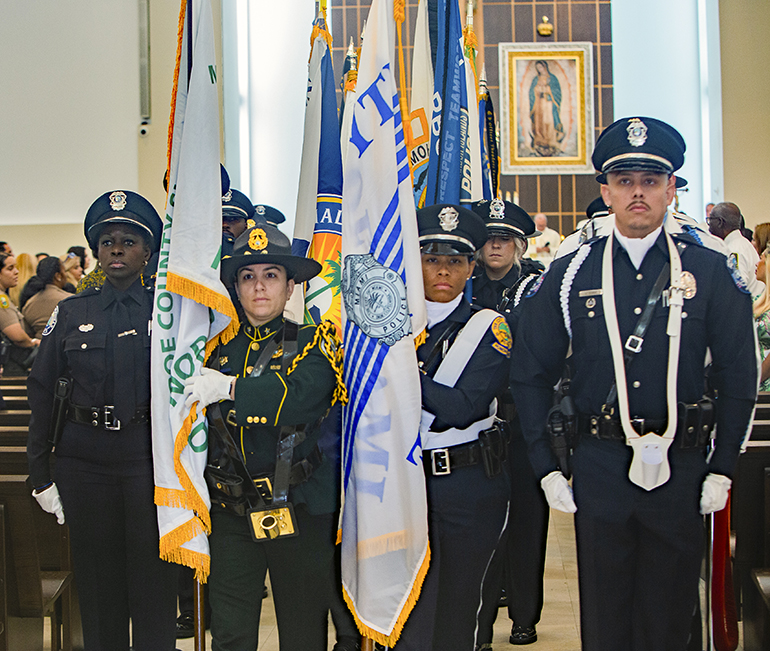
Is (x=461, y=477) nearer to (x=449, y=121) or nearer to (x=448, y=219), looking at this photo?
(x=448, y=219)

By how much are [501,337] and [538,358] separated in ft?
0.51

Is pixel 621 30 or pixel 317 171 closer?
pixel 317 171

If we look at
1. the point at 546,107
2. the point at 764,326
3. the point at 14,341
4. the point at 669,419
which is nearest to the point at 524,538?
the point at 669,419

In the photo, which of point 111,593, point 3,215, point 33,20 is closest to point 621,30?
point 33,20

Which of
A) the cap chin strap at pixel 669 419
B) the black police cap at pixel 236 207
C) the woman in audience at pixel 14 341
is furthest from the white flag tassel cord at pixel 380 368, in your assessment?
the woman in audience at pixel 14 341

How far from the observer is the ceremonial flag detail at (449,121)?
321 cm

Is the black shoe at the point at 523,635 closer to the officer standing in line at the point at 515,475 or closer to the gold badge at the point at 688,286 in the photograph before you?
the officer standing in line at the point at 515,475

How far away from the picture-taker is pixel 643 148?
2.34 meters

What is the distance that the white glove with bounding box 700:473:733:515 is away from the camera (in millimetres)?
2242

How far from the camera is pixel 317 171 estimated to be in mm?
3775

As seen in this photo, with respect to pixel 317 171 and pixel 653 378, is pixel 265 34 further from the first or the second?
pixel 653 378

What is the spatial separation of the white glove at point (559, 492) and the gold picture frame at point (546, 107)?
8.99 meters

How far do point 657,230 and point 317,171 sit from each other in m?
1.82

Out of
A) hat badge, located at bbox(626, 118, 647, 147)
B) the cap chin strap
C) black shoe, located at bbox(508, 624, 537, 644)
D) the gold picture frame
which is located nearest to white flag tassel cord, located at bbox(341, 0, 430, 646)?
the cap chin strap
